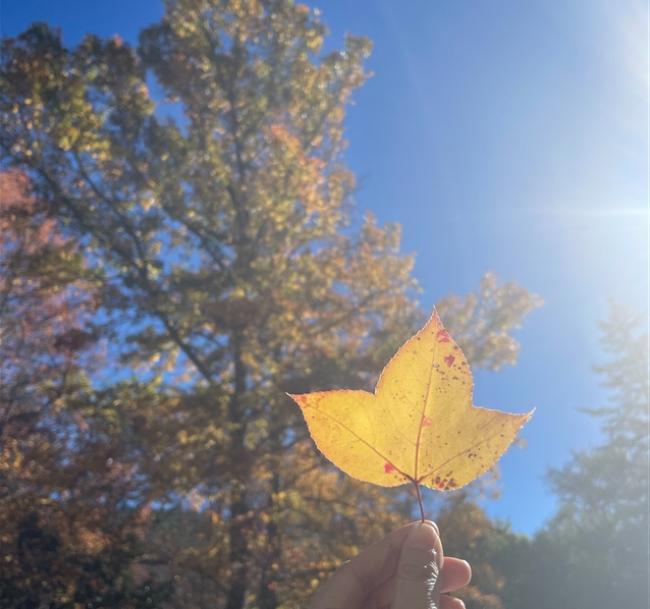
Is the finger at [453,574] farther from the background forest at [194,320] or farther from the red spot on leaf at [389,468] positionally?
the background forest at [194,320]

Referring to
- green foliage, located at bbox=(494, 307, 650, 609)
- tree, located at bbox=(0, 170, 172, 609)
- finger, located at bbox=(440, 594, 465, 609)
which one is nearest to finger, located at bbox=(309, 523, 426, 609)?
finger, located at bbox=(440, 594, 465, 609)

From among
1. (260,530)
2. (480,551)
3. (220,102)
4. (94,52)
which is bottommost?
(260,530)

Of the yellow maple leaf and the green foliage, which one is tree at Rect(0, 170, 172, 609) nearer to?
the yellow maple leaf

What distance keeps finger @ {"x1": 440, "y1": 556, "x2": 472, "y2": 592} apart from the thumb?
0.14 meters

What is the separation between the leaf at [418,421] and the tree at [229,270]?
4.39 meters

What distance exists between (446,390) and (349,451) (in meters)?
0.23

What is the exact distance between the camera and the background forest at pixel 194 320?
497cm

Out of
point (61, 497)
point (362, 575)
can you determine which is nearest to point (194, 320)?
point (61, 497)

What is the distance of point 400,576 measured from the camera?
1.00 metres

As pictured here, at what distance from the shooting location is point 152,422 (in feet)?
17.6

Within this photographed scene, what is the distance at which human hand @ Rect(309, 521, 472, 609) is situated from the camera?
39.4 inches

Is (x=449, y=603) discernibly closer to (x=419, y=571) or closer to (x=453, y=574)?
(x=453, y=574)

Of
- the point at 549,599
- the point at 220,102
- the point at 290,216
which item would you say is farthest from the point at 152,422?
the point at 549,599

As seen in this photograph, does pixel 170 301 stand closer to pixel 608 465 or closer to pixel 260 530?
pixel 260 530
